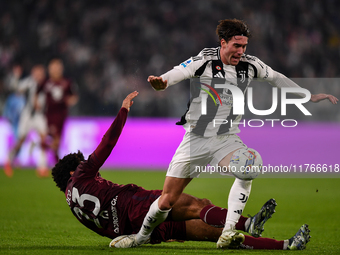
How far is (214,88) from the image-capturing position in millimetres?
4148

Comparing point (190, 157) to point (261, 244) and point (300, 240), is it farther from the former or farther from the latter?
point (300, 240)

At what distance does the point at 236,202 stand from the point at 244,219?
192mm

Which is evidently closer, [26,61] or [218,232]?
[218,232]

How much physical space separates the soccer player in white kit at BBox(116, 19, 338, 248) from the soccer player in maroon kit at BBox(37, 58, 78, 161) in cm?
752

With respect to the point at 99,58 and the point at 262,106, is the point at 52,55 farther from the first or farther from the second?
the point at 262,106

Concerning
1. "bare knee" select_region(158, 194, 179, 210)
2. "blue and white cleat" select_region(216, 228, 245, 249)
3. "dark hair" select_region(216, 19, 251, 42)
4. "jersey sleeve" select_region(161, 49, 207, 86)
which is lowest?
"blue and white cleat" select_region(216, 228, 245, 249)

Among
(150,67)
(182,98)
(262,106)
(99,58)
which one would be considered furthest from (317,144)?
(99,58)

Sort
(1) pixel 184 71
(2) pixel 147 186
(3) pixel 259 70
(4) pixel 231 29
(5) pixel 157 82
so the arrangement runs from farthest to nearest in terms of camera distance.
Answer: (2) pixel 147 186 < (3) pixel 259 70 < (4) pixel 231 29 < (1) pixel 184 71 < (5) pixel 157 82

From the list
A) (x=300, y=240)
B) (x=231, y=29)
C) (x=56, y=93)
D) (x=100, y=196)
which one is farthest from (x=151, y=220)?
(x=56, y=93)

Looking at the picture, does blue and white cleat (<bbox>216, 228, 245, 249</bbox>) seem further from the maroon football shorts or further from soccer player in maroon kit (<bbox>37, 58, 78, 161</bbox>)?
soccer player in maroon kit (<bbox>37, 58, 78, 161</bbox>)

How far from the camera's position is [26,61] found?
1408cm

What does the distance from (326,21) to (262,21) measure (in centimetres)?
196

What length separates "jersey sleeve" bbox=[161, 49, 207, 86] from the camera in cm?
386

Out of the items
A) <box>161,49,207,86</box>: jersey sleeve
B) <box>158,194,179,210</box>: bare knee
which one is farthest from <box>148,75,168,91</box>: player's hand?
<box>158,194,179,210</box>: bare knee
